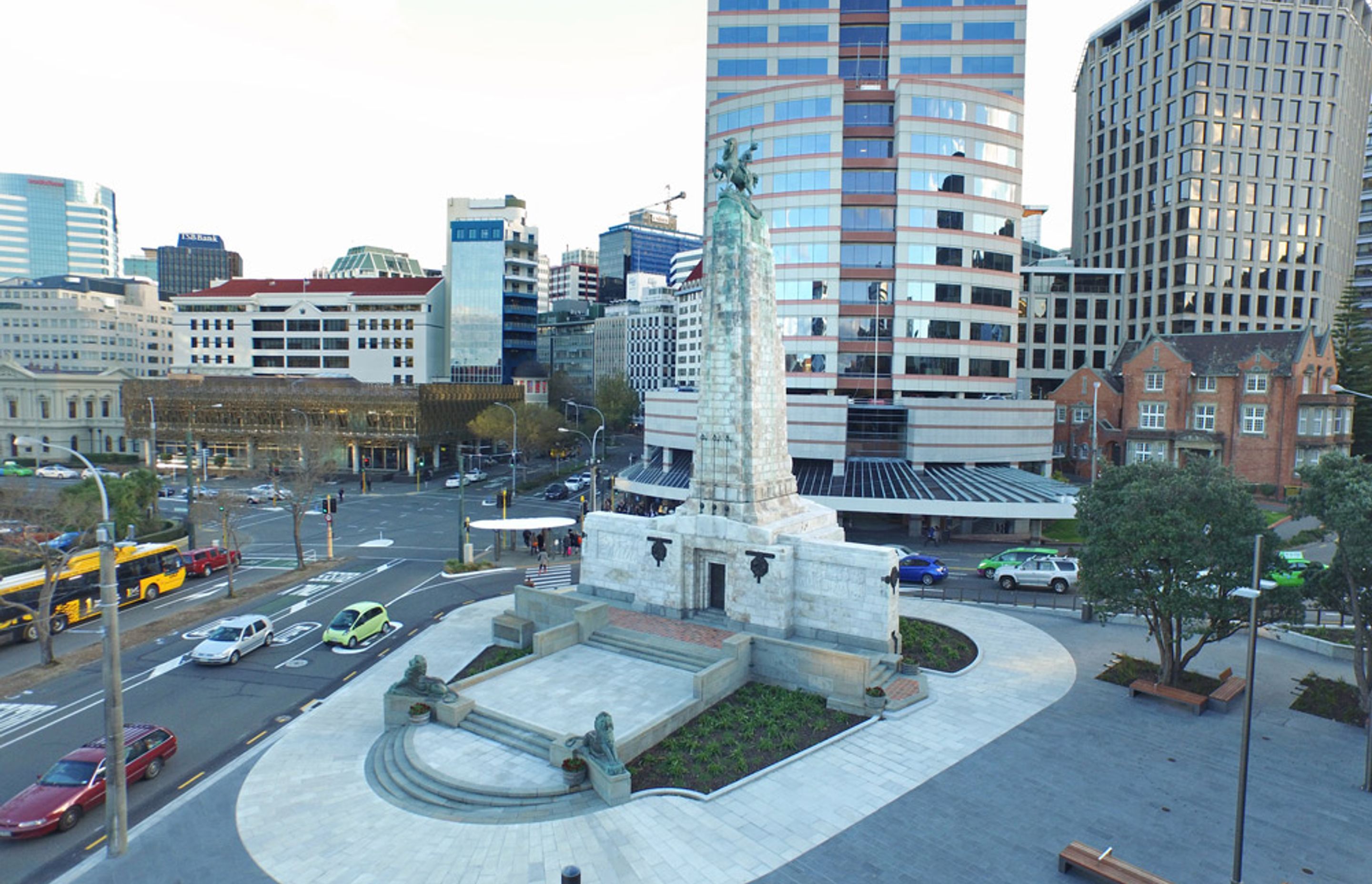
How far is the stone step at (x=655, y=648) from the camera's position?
2545cm

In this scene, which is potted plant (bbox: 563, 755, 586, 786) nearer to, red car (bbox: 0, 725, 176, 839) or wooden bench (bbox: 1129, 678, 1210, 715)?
→ red car (bbox: 0, 725, 176, 839)

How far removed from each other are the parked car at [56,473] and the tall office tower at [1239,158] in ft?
372

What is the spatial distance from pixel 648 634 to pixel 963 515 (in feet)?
85.9

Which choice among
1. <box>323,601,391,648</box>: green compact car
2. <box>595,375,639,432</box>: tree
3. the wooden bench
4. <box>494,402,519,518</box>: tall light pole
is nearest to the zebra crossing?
<box>323,601,391,648</box>: green compact car

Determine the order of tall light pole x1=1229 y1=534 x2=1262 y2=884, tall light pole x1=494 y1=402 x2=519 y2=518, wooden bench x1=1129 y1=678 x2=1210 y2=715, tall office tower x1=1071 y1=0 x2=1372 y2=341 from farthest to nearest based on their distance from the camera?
tall office tower x1=1071 y1=0 x2=1372 y2=341 → tall light pole x1=494 y1=402 x2=519 y2=518 → wooden bench x1=1129 y1=678 x2=1210 y2=715 → tall light pole x1=1229 y1=534 x2=1262 y2=884

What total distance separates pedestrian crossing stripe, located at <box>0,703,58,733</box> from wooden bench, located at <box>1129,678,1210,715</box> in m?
33.4

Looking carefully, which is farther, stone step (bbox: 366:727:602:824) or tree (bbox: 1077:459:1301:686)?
tree (bbox: 1077:459:1301:686)

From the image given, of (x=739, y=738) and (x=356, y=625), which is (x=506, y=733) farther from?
(x=356, y=625)

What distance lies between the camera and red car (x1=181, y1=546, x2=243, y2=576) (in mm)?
40094

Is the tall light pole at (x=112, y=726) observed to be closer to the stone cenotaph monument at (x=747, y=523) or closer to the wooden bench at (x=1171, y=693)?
the stone cenotaph monument at (x=747, y=523)

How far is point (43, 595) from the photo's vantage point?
27125mm

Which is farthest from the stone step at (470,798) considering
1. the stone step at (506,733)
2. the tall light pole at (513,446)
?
the tall light pole at (513,446)

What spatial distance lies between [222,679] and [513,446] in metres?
40.7

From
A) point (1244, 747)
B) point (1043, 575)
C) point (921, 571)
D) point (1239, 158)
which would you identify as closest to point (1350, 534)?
point (1244, 747)
